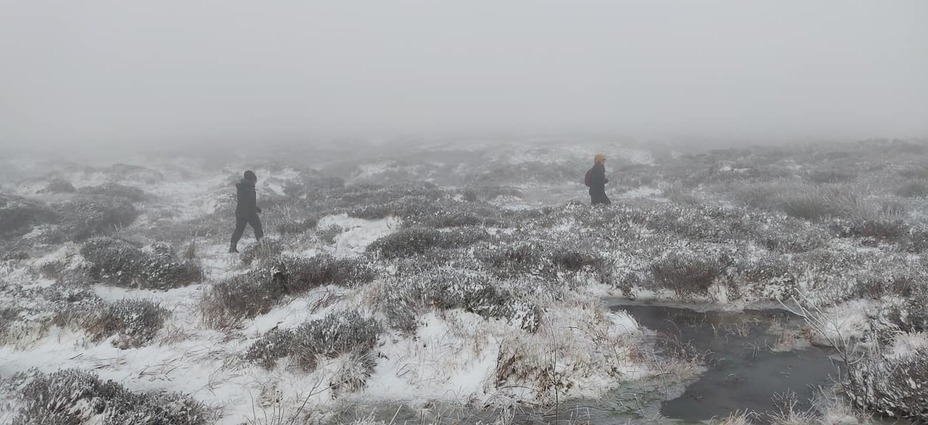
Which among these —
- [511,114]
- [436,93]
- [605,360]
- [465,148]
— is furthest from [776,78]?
[605,360]

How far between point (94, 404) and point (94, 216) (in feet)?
64.2

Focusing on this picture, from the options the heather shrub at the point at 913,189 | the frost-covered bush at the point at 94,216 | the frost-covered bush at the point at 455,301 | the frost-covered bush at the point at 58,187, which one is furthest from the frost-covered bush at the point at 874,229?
the frost-covered bush at the point at 58,187

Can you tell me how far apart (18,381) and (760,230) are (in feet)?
40.4

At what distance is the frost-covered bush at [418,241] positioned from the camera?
32.2 feet

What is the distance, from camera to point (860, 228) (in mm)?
10500

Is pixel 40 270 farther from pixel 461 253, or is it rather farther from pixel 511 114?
pixel 511 114

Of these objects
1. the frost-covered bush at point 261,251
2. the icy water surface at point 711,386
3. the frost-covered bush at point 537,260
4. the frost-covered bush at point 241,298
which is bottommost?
the frost-covered bush at point 261,251

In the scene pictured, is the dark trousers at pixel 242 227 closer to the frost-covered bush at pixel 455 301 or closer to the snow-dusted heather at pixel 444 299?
the snow-dusted heather at pixel 444 299

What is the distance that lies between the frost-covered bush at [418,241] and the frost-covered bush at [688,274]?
4.02 m

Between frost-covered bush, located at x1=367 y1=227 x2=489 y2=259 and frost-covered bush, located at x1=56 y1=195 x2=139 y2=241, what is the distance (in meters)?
14.0

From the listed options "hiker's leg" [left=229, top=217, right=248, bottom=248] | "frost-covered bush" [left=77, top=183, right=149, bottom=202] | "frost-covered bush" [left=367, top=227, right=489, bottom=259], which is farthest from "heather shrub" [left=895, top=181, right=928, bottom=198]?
"frost-covered bush" [left=77, top=183, right=149, bottom=202]

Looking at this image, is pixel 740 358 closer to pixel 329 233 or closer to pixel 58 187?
pixel 329 233

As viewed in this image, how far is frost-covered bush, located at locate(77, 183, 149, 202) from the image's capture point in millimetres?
25969

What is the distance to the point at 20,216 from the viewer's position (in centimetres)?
1870
